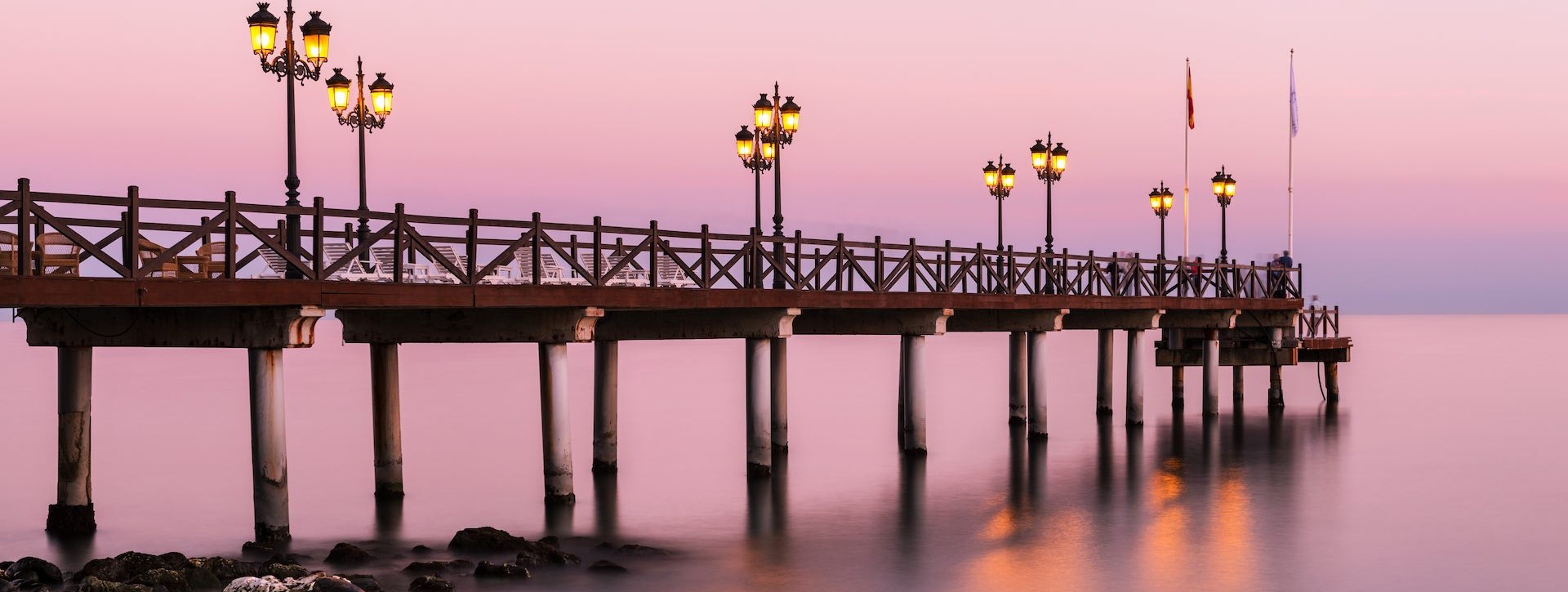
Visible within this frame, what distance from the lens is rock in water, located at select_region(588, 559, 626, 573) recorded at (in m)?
22.2

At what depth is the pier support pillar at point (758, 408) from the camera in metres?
31.7

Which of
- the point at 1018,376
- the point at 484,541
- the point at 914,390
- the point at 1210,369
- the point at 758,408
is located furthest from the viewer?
the point at 1210,369

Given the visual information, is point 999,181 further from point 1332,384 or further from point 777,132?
point 1332,384

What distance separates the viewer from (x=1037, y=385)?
41.5 meters

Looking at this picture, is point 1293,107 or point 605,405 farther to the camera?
point 1293,107

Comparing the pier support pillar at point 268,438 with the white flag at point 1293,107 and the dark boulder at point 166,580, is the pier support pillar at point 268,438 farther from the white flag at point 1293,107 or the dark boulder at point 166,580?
the white flag at point 1293,107

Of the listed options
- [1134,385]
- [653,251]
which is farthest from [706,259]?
[1134,385]

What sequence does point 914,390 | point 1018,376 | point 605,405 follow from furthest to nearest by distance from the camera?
point 1018,376 < point 914,390 < point 605,405

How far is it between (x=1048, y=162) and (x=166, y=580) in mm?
26789

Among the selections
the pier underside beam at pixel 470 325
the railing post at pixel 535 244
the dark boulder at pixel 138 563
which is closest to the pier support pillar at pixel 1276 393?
the pier underside beam at pixel 470 325

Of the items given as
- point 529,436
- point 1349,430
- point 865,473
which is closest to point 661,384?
point 529,436

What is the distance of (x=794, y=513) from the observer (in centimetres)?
2911

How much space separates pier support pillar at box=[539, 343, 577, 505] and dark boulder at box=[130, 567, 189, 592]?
753 cm

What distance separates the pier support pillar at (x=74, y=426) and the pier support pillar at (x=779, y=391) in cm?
1214
